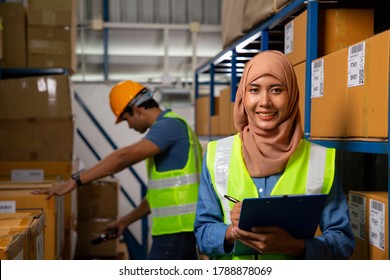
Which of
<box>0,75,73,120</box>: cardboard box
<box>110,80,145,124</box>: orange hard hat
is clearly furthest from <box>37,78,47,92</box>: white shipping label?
<box>110,80,145,124</box>: orange hard hat

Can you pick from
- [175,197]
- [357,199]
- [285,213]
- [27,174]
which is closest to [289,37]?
[357,199]

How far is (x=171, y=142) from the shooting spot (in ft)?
10.5

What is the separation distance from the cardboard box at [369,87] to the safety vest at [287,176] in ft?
0.75

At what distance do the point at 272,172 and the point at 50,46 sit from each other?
10.6 ft

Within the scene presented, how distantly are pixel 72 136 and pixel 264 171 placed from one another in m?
2.75

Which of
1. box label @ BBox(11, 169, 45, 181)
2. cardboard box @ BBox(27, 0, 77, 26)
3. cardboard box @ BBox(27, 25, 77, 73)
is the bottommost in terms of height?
box label @ BBox(11, 169, 45, 181)

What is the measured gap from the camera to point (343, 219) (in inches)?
67.6

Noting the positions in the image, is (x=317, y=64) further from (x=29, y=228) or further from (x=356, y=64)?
(x=29, y=228)

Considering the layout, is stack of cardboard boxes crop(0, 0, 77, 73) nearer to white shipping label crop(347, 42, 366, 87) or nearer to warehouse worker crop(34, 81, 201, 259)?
warehouse worker crop(34, 81, 201, 259)

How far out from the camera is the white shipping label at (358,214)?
1985mm

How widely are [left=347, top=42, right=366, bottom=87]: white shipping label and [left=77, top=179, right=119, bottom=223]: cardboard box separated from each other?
339 centimetres

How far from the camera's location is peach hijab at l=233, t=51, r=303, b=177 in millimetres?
1736

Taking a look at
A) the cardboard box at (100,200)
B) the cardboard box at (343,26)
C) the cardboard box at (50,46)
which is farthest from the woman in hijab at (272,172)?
the cardboard box at (100,200)

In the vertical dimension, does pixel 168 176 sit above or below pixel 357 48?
below
